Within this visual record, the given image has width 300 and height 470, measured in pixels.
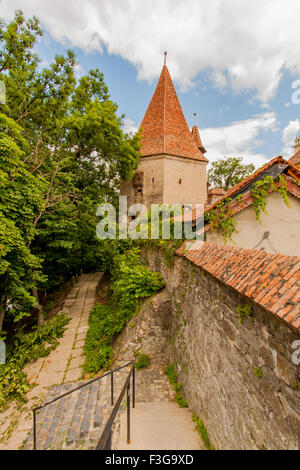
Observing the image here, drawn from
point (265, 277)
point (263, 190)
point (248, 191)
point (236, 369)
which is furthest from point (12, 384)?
point (263, 190)

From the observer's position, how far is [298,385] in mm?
1588

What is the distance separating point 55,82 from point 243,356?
14.0 meters

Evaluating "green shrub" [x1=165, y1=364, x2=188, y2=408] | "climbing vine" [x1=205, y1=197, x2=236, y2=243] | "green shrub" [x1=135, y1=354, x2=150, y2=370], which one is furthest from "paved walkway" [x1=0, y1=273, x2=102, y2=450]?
"climbing vine" [x1=205, y1=197, x2=236, y2=243]

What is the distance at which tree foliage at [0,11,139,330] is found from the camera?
21.2 ft

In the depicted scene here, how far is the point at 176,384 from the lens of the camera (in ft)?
16.7

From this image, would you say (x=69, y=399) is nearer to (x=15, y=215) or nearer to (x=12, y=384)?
(x=12, y=384)

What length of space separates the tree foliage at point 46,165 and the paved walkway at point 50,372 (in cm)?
173

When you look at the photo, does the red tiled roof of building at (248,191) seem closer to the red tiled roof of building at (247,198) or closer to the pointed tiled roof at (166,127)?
the red tiled roof of building at (247,198)

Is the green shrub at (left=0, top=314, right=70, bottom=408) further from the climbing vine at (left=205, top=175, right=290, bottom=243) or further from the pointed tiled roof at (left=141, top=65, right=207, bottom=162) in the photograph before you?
the pointed tiled roof at (left=141, top=65, right=207, bottom=162)

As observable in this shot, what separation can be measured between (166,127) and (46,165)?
35.0 ft

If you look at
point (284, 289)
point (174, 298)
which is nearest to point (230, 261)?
point (284, 289)

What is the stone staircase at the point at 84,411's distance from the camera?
3588 mm

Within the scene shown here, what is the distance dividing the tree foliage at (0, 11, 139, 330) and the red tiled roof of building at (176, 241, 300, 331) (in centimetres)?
556
